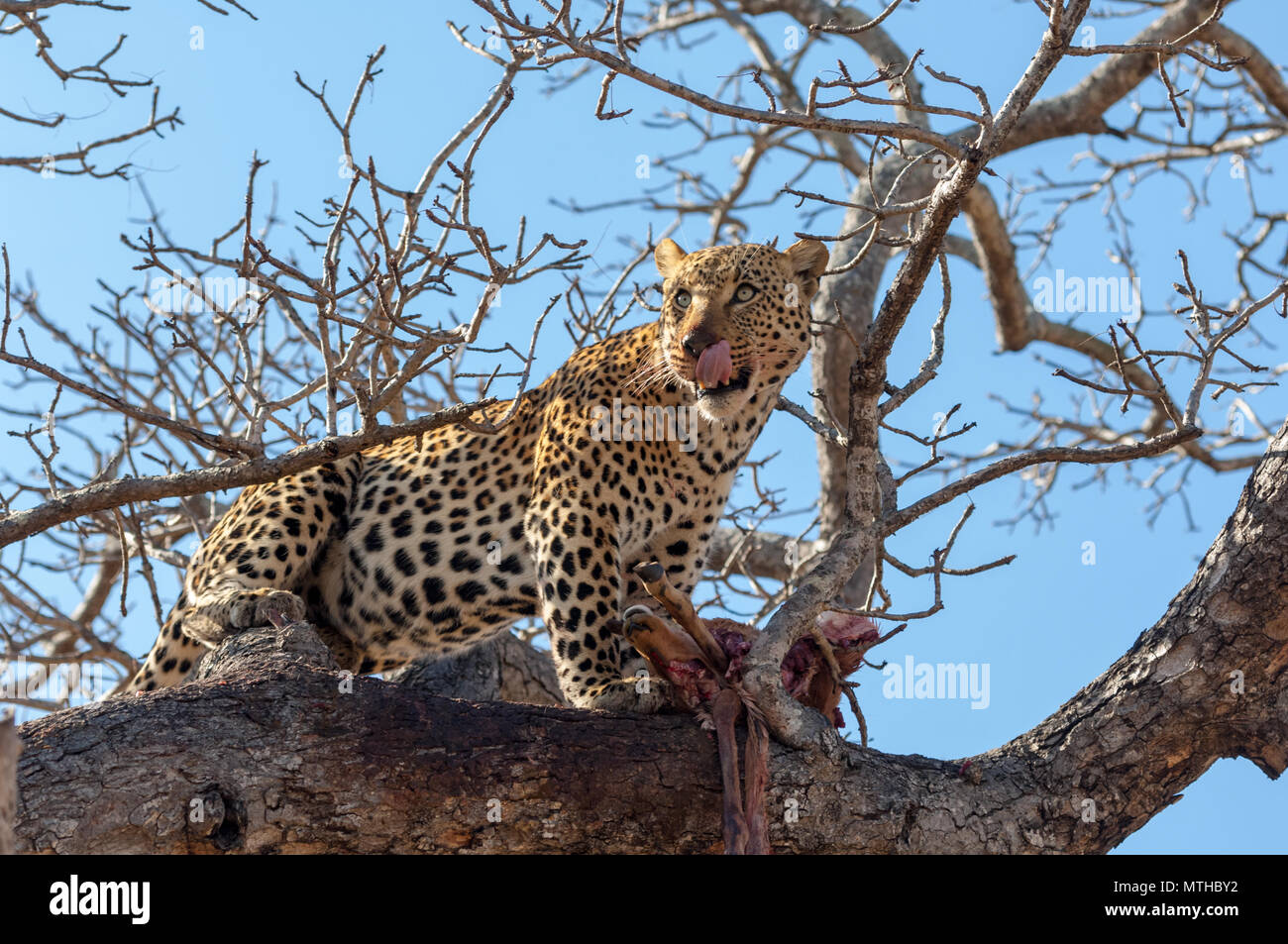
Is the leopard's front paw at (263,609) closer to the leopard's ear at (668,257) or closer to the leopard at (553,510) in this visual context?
the leopard at (553,510)

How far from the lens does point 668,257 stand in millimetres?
7902

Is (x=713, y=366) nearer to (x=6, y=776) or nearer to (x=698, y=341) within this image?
(x=698, y=341)

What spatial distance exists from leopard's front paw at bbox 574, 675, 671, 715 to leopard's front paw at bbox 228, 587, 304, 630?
1.42 meters

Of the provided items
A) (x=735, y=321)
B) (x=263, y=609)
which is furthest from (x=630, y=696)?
(x=735, y=321)

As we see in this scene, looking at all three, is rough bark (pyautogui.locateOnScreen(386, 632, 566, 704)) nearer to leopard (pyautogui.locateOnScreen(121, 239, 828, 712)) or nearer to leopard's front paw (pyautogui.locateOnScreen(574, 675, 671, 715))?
leopard (pyautogui.locateOnScreen(121, 239, 828, 712))

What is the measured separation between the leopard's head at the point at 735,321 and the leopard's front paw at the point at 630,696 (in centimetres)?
158

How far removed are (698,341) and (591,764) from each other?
2.62 meters

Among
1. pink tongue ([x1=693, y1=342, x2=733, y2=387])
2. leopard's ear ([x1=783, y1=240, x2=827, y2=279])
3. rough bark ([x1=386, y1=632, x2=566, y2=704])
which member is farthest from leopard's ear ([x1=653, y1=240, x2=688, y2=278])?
rough bark ([x1=386, y1=632, x2=566, y2=704])

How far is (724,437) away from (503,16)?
2910 millimetres

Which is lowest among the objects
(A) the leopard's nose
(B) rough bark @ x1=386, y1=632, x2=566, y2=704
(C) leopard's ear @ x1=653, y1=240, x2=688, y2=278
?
(B) rough bark @ x1=386, y1=632, x2=566, y2=704

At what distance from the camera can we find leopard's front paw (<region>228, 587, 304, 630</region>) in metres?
6.47

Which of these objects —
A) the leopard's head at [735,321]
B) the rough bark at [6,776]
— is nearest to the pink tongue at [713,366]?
the leopard's head at [735,321]
